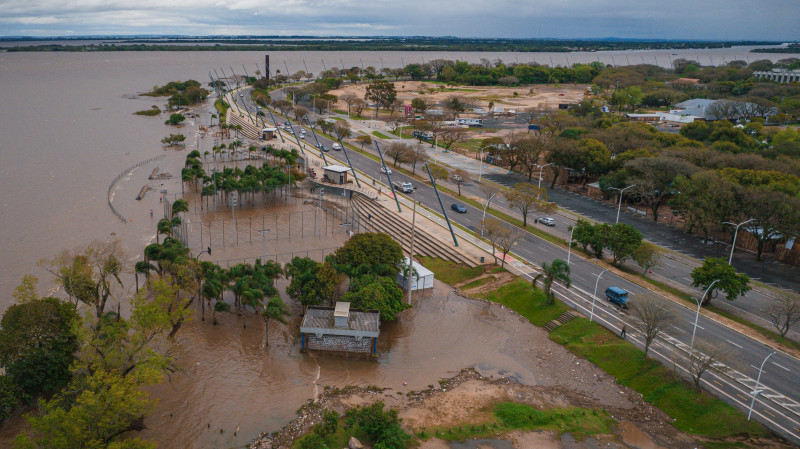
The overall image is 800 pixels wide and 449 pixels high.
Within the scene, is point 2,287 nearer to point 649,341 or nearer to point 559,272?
point 559,272

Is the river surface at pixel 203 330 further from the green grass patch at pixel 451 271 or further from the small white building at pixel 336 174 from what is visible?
the small white building at pixel 336 174

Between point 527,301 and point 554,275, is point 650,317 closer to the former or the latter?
point 554,275

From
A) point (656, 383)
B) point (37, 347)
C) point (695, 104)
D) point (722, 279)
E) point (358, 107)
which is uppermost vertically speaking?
point (695, 104)

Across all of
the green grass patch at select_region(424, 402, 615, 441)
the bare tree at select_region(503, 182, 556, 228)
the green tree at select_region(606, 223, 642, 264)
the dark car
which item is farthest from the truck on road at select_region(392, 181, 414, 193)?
the green grass patch at select_region(424, 402, 615, 441)

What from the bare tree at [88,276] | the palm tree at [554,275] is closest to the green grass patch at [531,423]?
the palm tree at [554,275]

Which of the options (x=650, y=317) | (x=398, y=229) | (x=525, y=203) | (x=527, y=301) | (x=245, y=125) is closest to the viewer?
(x=650, y=317)

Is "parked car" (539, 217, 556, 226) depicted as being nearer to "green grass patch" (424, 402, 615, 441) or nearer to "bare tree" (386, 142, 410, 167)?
"bare tree" (386, 142, 410, 167)

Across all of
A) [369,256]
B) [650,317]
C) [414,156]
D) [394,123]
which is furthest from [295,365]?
[394,123]
